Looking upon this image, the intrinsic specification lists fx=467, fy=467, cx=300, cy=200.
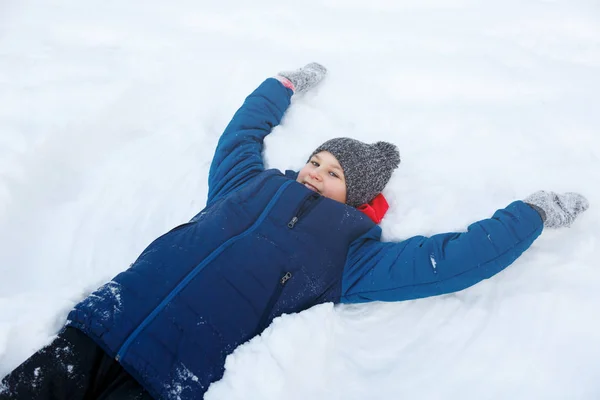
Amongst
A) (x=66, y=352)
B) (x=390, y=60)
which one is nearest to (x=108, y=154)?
(x=66, y=352)

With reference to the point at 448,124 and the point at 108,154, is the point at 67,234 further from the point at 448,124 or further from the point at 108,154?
the point at 448,124

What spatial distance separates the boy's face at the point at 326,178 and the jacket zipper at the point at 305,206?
0.14m

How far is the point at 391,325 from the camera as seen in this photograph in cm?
187

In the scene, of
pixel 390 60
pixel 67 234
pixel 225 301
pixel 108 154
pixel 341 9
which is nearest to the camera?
pixel 225 301

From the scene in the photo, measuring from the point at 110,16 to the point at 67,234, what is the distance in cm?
233

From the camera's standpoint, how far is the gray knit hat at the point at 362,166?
7.05 feet

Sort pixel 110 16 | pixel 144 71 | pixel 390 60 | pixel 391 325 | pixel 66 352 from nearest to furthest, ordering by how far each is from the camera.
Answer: pixel 66 352 < pixel 391 325 < pixel 390 60 < pixel 144 71 < pixel 110 16

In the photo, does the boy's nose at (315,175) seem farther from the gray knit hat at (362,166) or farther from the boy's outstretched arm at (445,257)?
the boy's outstretched arm at (445,257)

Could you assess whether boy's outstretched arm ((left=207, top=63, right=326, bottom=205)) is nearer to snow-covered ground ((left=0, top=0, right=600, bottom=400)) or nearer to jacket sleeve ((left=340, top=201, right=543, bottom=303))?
snow-covered ground ((left=0, top=0, right=600, bottom=400))

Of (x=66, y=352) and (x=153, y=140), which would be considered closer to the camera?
(x=66, y=352)

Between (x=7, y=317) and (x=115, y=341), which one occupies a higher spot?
(x=7, y=317)

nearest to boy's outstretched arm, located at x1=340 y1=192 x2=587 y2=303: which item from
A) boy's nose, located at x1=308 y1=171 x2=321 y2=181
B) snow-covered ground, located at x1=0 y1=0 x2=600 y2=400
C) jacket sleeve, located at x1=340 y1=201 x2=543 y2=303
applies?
jacket sleeve, located at x1=340 y1=201 x2=543 y2=303

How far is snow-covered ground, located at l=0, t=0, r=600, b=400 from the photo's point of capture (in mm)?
1676

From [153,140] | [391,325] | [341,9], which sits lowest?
[391,325]
